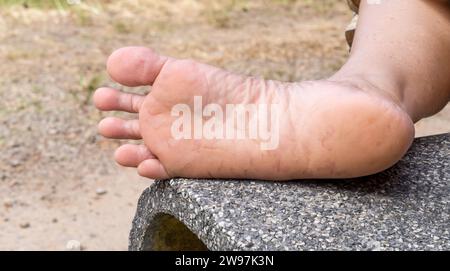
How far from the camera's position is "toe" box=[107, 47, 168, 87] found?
1013mm

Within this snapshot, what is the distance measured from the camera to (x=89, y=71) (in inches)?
96.7

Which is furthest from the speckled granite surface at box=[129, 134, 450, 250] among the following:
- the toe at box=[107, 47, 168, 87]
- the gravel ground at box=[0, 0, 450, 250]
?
the gravel ground at box=[0, 0, 450, 250]

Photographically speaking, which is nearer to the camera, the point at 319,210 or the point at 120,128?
the point at 319,210

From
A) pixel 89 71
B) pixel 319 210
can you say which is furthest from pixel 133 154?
pixel 89 71

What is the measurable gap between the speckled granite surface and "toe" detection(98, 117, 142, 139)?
0.08 meters

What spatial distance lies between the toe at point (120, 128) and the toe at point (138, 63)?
0.09 m

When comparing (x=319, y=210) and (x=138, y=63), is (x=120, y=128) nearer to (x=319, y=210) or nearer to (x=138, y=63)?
(x=138, y=63)

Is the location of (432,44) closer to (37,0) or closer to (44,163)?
(44,163)

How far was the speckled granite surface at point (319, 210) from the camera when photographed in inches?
36.6

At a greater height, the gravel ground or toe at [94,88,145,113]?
toe at [94,88,145,113]

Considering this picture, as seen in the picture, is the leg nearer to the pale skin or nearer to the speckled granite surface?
the pale skin

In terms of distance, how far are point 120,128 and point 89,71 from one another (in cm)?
140
